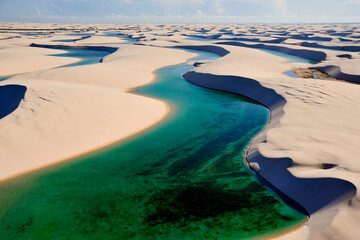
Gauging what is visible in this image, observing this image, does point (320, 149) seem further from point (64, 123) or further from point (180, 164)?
point (64, 123)

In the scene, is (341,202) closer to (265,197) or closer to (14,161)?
(265,197)

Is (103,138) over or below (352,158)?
below

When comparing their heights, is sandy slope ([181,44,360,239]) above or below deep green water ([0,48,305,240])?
above

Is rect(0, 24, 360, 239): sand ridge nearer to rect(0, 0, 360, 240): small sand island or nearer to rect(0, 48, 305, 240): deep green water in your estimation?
rect(0, 0, 360, 240): small sand island

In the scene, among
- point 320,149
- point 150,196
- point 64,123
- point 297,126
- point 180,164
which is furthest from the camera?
point 64,123

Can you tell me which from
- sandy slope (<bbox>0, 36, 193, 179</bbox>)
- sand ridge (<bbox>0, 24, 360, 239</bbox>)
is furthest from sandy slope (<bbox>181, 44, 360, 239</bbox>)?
sandy slope (<bbox>0, 36, 193, 179</bbox>)

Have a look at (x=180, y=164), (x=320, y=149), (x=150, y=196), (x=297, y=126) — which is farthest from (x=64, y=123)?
(x=320, y=149)

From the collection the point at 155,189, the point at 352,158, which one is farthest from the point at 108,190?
the point at 352,158

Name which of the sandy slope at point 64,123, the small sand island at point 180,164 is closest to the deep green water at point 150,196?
the small sand island at point 180,164
